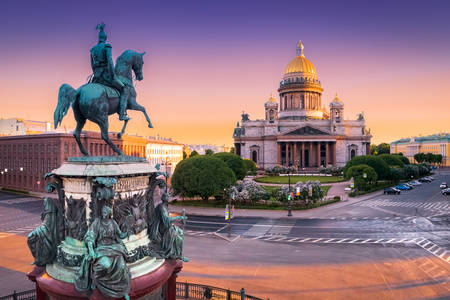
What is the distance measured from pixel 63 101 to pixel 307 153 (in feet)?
357

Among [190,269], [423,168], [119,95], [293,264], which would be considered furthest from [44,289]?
[423,168]

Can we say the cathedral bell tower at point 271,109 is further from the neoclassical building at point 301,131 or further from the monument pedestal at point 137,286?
the monument pedestal at point 137,286

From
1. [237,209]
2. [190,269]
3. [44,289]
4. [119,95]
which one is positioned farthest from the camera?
[237,209]

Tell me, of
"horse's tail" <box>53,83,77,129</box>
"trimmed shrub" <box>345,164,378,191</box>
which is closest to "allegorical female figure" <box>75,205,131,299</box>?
"horse's tail" <box>53,83,77,129</box>

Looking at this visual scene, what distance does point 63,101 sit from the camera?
889 centimetres

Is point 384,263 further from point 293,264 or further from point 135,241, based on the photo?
point 135,241

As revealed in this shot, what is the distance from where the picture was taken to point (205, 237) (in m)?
29.5

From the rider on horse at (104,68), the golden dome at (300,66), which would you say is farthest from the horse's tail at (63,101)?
the golden dome at (300,66)

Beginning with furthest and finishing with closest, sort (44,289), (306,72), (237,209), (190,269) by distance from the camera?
(306,72), (237,209), (190,269), (44,289)

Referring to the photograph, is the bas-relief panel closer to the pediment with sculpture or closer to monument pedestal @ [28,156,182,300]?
monument pedestal @ [28,156,182,300]

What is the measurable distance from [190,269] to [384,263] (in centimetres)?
1292

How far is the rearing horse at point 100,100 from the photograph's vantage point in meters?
8.94

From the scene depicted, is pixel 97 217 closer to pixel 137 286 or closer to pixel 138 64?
pixel 137 286

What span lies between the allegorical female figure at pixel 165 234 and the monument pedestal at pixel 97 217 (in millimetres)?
275
